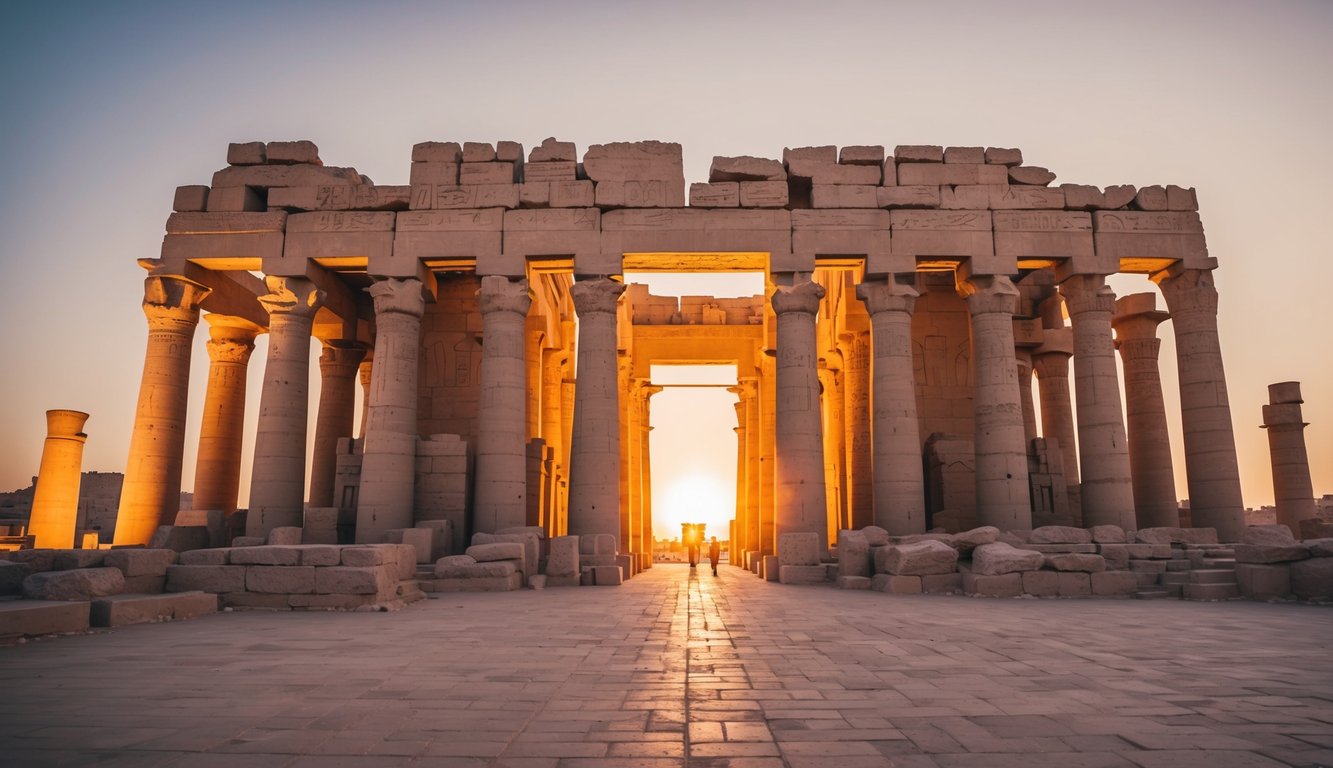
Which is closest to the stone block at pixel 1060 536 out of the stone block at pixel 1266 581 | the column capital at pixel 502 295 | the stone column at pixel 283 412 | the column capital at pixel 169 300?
the stone block at pixel 1266 581

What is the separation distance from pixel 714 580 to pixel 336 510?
9.03 meters

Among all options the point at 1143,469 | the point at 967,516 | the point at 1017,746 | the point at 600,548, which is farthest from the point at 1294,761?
the point at 1143,469

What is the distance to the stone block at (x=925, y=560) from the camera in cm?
1462

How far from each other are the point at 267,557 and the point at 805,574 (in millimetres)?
10558

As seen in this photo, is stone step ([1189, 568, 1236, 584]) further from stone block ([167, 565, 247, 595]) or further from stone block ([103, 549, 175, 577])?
stone block ([103, 549, 175, 577])

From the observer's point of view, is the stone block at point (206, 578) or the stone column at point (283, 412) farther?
the stone column at point (283, 412)

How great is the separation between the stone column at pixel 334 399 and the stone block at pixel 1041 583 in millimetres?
19346


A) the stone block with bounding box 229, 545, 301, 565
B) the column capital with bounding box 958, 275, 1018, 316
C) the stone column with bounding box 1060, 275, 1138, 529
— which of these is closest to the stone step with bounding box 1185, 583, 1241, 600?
the stone column with bounding box 1060, 275, 1138, 529

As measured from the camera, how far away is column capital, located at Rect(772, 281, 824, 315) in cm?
1914

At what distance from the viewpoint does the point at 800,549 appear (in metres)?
17.6

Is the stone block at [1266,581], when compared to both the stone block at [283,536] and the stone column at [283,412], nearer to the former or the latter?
the stone block at [283,536]

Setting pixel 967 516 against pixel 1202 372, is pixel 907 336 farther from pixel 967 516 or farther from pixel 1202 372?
pixel 1202 372

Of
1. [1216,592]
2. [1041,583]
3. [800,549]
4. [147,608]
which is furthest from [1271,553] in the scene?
[147,608]

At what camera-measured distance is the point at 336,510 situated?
18688mm
